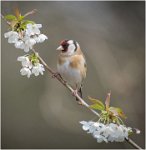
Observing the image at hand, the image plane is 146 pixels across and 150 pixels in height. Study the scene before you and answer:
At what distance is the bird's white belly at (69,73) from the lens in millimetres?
2975

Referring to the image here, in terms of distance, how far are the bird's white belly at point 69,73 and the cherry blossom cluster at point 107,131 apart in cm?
110

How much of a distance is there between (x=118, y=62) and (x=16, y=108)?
147 centimetres

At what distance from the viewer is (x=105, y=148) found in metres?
5.51

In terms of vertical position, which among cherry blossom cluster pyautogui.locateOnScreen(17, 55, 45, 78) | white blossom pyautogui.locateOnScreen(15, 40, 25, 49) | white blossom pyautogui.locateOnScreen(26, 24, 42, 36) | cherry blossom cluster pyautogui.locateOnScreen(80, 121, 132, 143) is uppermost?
white blossom pyautogui.locateOnScreen(26, 24, 42, 36)

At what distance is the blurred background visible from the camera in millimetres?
5734

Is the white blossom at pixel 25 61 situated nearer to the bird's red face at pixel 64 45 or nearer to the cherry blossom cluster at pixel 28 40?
the cherry blossom cluster at pixel 28 40

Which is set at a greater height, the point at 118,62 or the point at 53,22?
the point at 53,22

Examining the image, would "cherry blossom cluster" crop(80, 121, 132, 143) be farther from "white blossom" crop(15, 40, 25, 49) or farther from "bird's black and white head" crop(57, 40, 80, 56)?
"bird's black and white head" crop(57, 40, 80, 56)

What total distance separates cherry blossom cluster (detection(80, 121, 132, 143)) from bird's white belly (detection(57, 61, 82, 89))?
1103 millimetres

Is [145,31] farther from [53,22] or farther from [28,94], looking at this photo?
[28,94]

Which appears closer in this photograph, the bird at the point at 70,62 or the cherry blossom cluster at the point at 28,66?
the cherry blossom cluster at the point at 28,66

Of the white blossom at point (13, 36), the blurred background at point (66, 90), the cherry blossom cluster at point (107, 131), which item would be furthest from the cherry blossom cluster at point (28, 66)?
the blurred background at point (66, 90)

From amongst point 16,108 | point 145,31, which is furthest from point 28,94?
point 145,31

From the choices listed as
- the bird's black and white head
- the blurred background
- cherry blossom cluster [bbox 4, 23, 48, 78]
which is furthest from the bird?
the blurred background
